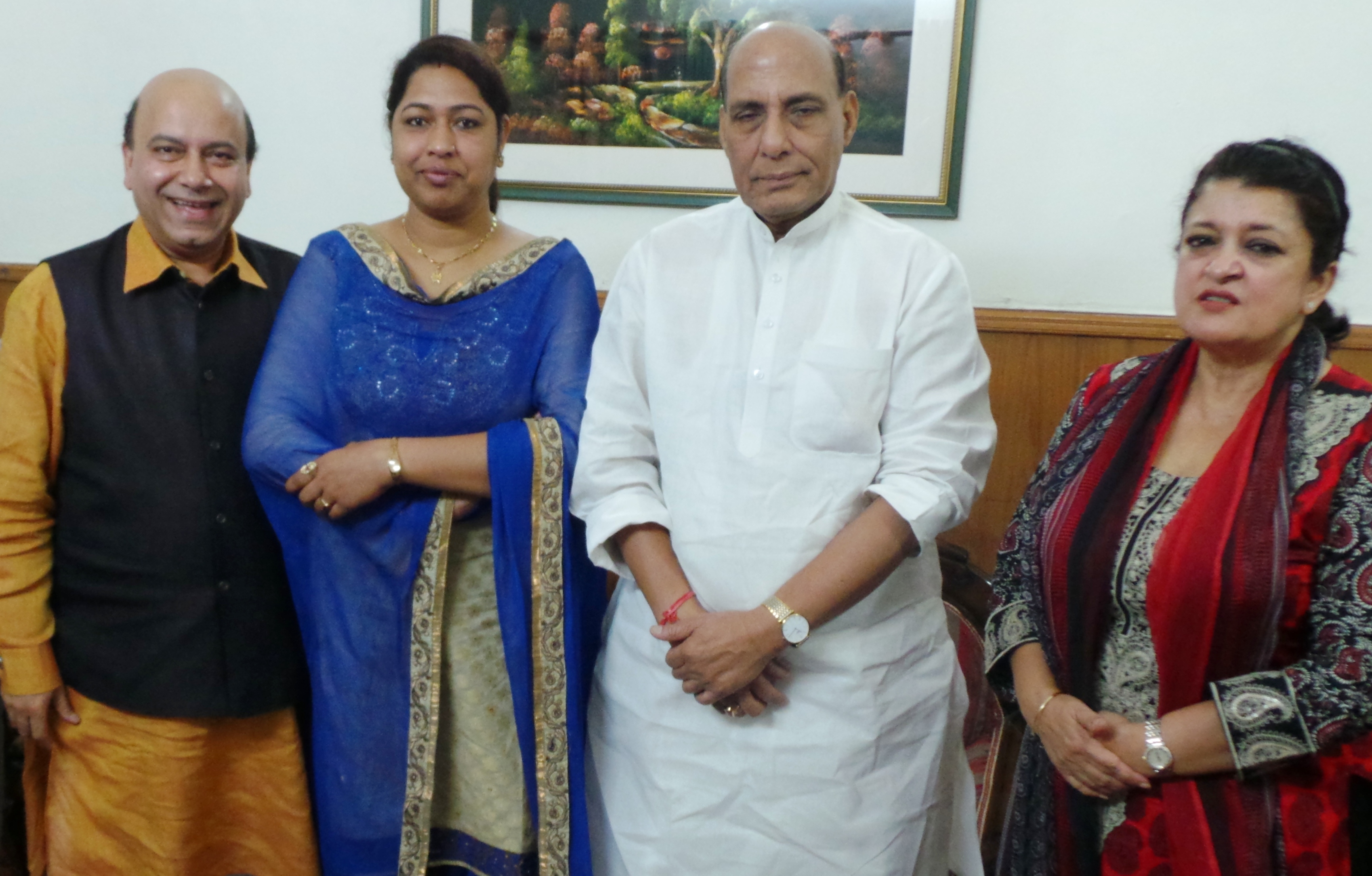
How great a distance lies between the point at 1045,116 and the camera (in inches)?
83.5

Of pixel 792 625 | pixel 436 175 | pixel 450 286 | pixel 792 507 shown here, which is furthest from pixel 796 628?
pixel 436 175

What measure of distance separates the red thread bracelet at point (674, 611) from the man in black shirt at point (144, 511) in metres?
0.73

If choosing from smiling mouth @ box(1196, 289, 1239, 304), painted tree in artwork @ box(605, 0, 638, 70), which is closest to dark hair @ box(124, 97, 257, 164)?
painted tree in artwork @ box(605, 0, 638, 70)

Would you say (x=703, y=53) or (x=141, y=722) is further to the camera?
(x=703, y=53)

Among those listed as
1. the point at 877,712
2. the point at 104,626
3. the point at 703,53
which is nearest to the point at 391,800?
the point at 104,626

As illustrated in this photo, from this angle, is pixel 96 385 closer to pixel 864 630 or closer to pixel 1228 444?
pixel 864 630

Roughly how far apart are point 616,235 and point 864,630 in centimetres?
137

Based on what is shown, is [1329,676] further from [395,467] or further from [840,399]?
[395,467]

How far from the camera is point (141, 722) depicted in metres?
1.64

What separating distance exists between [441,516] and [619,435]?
12.9 inches

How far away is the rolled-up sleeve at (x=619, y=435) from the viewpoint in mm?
1447

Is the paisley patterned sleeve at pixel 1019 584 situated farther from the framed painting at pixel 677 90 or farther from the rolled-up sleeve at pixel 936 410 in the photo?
the framed painting at pixel 677 90

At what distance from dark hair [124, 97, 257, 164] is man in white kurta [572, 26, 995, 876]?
2.60 feet

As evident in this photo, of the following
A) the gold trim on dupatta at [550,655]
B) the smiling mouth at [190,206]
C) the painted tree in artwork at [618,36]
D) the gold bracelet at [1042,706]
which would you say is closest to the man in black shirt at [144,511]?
the smiling mouth at [190,206]
